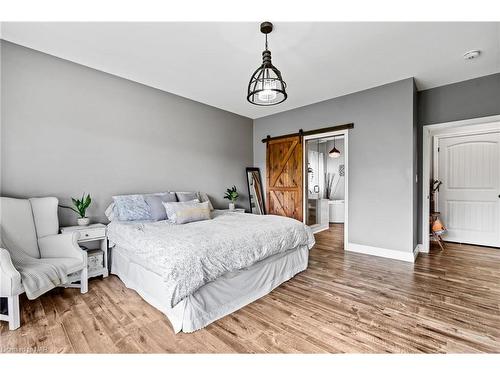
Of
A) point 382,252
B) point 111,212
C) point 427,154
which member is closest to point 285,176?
point 382,252

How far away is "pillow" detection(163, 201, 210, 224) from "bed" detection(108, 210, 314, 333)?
5.5 inches

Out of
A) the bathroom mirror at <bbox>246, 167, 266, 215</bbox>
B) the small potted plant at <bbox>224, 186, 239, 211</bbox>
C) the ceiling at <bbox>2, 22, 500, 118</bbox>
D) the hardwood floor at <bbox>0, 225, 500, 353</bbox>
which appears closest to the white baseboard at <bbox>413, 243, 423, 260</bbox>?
the hardwood floor at <bbox>0, 225, 500, 353</bbox>

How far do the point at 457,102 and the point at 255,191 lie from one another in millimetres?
3911

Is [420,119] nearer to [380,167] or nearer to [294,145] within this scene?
[380,167]

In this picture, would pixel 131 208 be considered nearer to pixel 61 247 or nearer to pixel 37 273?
pixel 61 247

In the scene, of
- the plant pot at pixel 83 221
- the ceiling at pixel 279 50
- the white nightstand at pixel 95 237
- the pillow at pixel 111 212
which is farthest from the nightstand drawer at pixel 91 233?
the ceiling at pixel 279 50

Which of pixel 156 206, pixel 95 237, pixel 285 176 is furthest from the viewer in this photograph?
pixel 285 176

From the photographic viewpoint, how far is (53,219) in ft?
8.55

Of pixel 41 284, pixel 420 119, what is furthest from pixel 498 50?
pixel 41 284

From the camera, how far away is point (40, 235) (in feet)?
8.21

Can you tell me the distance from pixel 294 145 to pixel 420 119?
2226 mm

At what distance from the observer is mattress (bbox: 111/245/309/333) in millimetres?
1833

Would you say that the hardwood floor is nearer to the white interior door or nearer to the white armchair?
the white armchair

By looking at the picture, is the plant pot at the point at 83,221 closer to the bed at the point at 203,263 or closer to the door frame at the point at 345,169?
the bed at the point at 203,263
